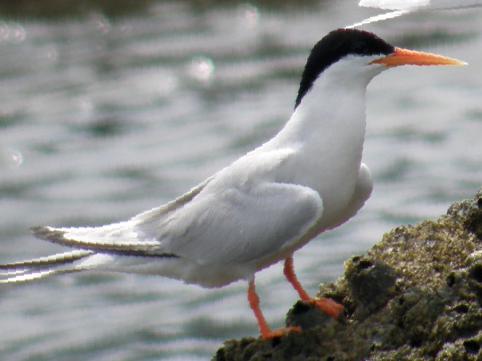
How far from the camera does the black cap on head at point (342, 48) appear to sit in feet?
19.9

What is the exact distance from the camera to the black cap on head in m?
6.08

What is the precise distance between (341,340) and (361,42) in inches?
49.4

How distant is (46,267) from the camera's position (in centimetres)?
632

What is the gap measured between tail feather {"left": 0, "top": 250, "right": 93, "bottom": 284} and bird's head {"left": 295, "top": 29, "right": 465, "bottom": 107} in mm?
1162

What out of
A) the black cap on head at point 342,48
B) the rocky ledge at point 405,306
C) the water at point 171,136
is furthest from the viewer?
the water at point 171,136

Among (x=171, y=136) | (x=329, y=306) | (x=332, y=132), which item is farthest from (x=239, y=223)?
(x=171, y=136)

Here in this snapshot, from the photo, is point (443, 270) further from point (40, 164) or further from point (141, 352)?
point (40, 164)

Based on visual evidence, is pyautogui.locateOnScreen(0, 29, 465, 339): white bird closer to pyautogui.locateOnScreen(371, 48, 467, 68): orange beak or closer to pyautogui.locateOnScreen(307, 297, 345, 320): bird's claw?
pyautogui.locateOnScreen(371, 48, 467, 68): orange beak

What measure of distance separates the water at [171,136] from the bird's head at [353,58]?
4612mm

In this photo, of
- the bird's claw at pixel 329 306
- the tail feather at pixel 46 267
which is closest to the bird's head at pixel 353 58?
the bird's claw at pixel 329 306

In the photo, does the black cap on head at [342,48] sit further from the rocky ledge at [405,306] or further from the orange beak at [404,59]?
the rocky ledge at [405,306]

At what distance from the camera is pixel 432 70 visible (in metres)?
15.2

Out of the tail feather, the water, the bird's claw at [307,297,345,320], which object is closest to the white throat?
the bird's claw at [307,297,345,320]

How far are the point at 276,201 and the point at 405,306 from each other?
32.0 inches
